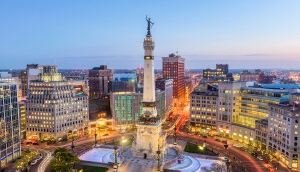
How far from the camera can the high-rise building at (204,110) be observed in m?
153

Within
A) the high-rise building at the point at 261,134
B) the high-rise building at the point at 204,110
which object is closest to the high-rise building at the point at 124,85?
the high-rise building at the point at 204,110

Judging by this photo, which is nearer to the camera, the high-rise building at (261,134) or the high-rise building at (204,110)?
the high-rise building at (261,134)

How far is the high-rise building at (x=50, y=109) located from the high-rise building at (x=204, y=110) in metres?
67.5

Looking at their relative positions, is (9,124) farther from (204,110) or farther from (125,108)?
(204,110)

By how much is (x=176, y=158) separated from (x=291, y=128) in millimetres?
45232

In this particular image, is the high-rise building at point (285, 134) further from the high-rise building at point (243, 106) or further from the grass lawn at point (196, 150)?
the grass lawn at point (196, 150)

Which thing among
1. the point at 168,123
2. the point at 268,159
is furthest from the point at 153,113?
the point at 168,123

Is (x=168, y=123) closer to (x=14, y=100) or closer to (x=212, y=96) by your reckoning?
(x=212, y=96)

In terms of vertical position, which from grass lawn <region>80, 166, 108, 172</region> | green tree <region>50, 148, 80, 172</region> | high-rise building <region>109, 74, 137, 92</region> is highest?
high-rise building <region>109, 74, 137, 92</region>

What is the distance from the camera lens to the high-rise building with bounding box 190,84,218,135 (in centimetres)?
15275

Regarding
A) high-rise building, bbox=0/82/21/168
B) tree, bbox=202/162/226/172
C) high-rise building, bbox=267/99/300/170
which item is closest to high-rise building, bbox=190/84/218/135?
high-rise building, bbox=267/99/300/170

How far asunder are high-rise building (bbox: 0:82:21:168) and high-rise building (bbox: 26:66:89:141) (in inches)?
1037

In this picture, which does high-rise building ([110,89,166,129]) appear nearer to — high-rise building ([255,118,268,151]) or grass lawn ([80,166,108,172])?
grass lawn ([80,166,108,172])

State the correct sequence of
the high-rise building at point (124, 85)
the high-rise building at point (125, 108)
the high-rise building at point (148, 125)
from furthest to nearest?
1. the high-rise building at point (124, 85)
2. the high-rise building at point (125, 108)
3. the high-rise building at point (148, 125)
